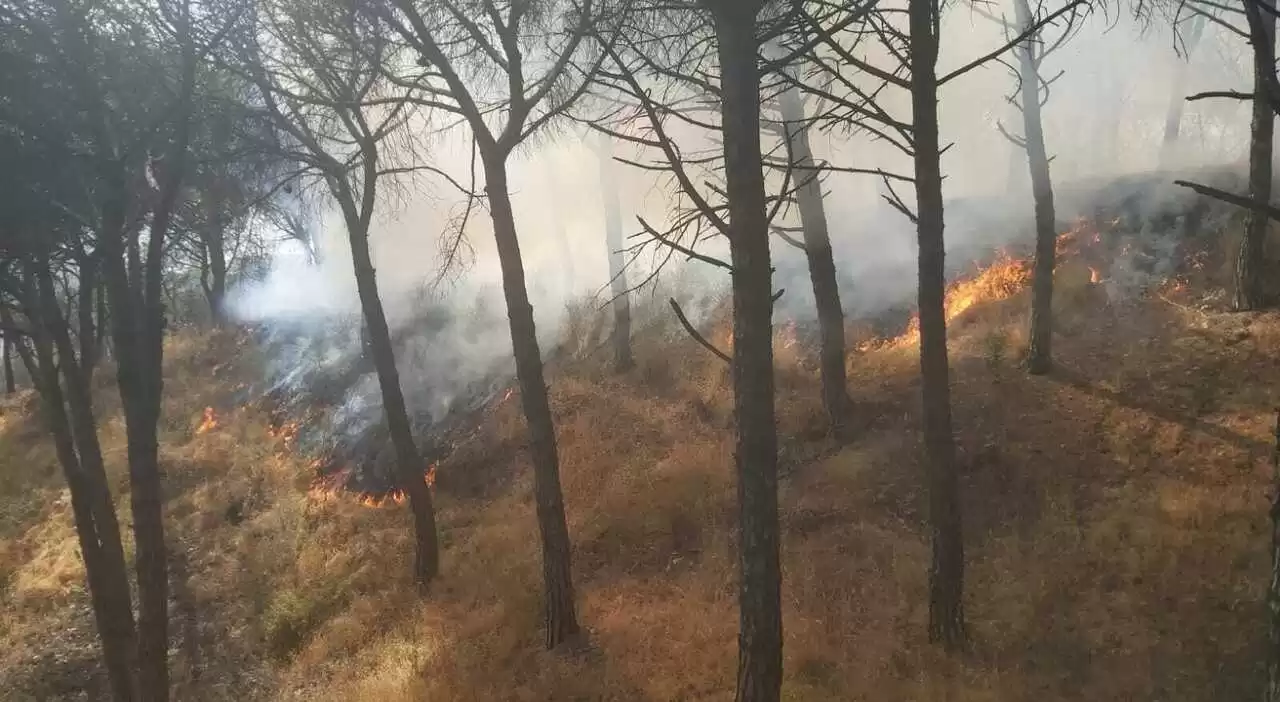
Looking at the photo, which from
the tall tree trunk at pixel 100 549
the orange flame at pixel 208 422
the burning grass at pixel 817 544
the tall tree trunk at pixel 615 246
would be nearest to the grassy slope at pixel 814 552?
the burning grass at pixel 817 544

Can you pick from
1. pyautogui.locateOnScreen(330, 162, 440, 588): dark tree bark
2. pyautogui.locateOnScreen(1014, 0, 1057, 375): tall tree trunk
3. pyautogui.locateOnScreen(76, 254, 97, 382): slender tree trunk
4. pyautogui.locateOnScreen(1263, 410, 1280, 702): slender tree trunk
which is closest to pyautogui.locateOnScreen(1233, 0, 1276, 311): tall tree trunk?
pyautogui.locateOnScreen(1014, 0, 1057, 375): tall tree trunk

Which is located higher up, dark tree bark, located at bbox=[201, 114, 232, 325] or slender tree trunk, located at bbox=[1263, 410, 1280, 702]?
dark tree bark, located at bbox=[201, 114, 232, 325]

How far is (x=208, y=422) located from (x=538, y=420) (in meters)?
16.0

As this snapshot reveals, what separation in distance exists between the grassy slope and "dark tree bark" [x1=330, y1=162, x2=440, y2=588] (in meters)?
0.44

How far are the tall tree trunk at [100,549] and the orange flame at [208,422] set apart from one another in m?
9.82

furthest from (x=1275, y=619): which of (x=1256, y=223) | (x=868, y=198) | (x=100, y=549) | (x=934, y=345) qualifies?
(x=868, y=198)

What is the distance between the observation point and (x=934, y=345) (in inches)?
228

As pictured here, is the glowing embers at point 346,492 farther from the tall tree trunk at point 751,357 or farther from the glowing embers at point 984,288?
the tall tree trunk at point 751,357

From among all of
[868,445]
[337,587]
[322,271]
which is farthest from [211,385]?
[868,445]

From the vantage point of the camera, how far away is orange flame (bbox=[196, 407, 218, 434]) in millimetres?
18934

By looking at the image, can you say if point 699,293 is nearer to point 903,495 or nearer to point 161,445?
point 903,495

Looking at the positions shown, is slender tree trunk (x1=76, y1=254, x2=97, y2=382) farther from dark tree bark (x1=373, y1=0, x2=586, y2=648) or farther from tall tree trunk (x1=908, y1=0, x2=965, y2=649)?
tall tree trunk (x1=908, y1=0, x2=965, y2=649)

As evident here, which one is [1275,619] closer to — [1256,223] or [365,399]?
[1256,223]

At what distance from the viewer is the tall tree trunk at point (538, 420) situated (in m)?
7.14
